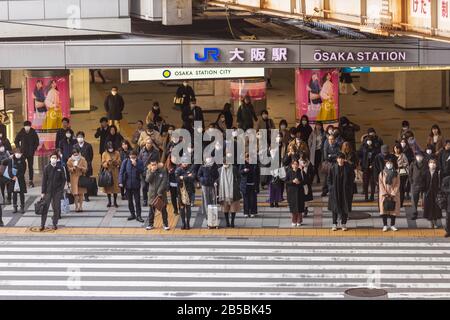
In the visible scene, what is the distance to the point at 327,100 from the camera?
3186 cm

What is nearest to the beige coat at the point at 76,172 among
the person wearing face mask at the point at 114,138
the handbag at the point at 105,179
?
the handbag at the point at 105,179

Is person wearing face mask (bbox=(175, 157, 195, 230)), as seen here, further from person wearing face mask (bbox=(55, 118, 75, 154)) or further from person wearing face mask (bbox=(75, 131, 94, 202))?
person wearing face mask (bbox=(55, 118, 75, 154))

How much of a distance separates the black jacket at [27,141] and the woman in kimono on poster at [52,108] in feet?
5.06

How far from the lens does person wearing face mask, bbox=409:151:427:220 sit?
86.1 ft

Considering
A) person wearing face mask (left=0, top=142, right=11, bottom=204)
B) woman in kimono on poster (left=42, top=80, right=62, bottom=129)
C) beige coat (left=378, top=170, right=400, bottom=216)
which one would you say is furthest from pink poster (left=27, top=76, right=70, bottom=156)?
beige coat (left=378, top=170, right=400, bottom=216)

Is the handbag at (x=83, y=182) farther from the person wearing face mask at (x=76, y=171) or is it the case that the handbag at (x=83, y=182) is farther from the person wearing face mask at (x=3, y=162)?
the person wearing face mask at (x=3, y=162)

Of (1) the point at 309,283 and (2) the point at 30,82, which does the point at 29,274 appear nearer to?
(1) the point at 309,283

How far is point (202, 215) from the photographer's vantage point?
90.9ft

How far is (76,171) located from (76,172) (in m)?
0.02

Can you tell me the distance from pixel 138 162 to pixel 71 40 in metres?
5.43

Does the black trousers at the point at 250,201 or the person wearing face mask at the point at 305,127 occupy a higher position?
the person wearing face mask at the point at 305,127

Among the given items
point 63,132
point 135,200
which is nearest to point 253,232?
point 135,200

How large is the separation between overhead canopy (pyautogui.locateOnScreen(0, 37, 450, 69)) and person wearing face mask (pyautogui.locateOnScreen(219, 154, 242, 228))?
458 centimetres

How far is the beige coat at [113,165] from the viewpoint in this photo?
92.5 feet
